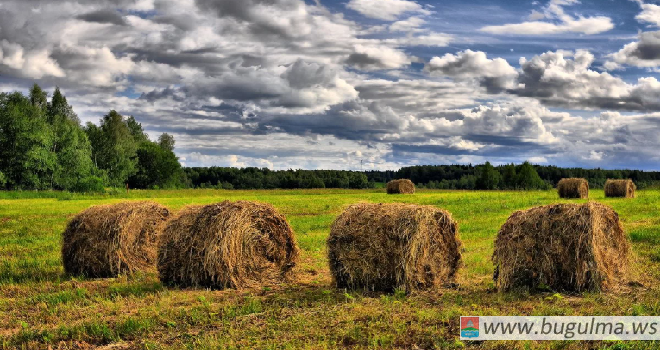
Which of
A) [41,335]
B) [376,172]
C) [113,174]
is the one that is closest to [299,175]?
[376,172]

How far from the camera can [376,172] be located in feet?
509

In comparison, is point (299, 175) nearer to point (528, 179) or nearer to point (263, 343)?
point (528, 179)

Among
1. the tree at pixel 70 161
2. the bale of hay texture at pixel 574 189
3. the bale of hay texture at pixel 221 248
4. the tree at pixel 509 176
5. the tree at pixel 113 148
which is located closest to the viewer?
the bale of hay texture at pixel 221 248

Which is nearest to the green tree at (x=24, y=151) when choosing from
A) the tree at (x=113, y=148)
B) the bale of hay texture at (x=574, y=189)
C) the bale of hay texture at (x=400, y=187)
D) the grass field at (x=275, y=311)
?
the tree at (x=113, y=148)

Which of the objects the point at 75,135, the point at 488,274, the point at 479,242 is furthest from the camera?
the point at 75,135

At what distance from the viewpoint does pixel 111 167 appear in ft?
317

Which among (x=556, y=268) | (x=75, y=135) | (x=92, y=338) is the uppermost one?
(x=75, y=135)

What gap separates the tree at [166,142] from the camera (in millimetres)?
130250

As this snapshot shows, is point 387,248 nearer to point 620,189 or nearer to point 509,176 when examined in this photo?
point 620,189

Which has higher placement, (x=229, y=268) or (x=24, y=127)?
(x=24, y=127)

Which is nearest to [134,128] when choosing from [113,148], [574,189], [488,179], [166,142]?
[166,142]

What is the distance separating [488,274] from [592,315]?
439 centimetres

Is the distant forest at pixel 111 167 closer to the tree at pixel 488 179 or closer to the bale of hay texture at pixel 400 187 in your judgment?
the tree at pixel 488 179

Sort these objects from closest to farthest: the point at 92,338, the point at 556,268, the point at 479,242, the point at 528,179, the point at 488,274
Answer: the point at 92,338 < the point at 556,268 < the point at 488,274 < the point at 479,242 < the point at 528,179
